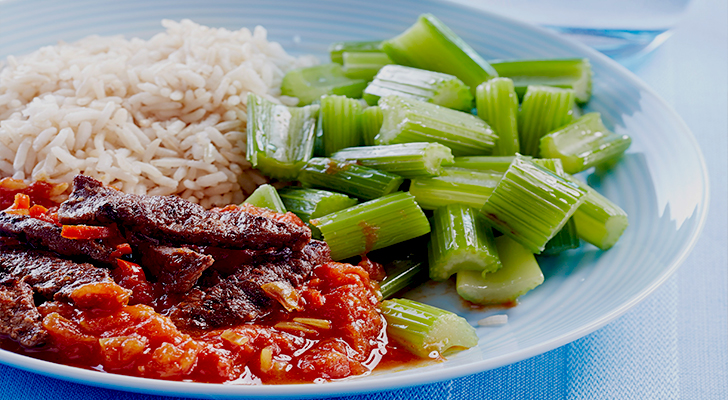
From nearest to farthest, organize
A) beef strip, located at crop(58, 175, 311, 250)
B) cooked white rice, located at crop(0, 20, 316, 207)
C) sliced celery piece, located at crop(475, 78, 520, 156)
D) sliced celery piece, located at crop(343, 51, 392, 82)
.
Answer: beef strip, located at crop(58, 175, 311, 250)
cooked white rice, located at crop(0, 20, 316, 207)
sliced celery piece, located at crop(475, 78, 520, 156)
sliced celery piece, located at crop(343, 51, 392, 82)

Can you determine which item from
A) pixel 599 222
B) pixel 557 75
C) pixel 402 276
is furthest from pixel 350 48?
pixel 599 222

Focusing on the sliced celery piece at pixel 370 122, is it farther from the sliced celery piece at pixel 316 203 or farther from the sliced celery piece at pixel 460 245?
the sliced celery piece at pixel 460 245

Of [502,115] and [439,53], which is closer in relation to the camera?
[502,115]

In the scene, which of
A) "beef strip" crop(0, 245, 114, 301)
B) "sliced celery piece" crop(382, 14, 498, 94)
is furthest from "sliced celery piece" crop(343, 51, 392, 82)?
"beef strip" crop(0, 245, 114, 301)

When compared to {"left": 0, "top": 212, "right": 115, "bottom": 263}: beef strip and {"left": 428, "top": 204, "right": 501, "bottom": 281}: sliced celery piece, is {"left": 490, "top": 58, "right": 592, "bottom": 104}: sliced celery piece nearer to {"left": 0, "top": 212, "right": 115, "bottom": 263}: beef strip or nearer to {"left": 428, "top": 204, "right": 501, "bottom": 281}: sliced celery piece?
{"left": 428, "top": 204, "right": 501, "bottom": 281}: sliced celery piece

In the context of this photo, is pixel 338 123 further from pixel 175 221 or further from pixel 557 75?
pixel 557 75

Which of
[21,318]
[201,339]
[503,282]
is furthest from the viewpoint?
[503,282]
